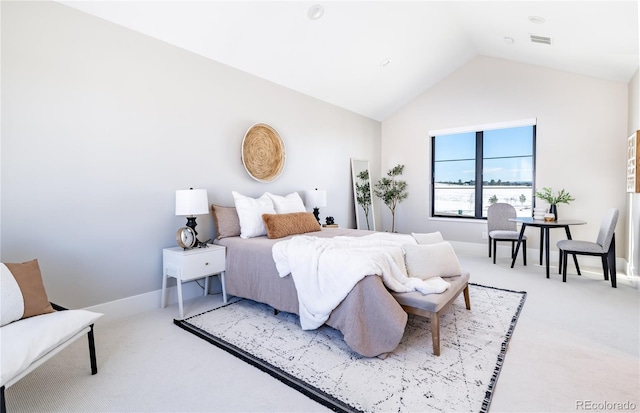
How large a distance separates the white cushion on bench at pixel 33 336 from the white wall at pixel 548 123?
5.72 meters

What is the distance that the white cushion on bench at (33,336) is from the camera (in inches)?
56.2

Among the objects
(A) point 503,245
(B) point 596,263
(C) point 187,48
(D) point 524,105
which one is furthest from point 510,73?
(C) point 187,48

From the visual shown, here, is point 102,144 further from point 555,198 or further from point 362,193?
point 555,198

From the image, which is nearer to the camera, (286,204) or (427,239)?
(427,239)

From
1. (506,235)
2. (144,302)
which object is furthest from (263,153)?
(506,235)

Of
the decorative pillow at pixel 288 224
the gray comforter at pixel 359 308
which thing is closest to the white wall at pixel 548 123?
the decorative pillow at pixel 288 224

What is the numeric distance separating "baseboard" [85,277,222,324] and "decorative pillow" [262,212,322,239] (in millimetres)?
955

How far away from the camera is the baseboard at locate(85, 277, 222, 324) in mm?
2861

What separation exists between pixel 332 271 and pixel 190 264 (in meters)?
1.42

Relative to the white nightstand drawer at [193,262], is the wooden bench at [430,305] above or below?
below

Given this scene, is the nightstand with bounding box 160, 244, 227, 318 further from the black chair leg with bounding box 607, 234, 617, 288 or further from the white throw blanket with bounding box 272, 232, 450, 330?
→ the black chair leg with bounding box 607, 234, 617, 288

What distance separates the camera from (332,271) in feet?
7.83

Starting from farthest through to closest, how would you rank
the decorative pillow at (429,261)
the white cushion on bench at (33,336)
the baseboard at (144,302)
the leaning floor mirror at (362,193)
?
the leaning floor mirror at (362,193)
the baseboard at (144,302)
the decorative pillow at (429,261)
the white cushion on bench at (33,336)

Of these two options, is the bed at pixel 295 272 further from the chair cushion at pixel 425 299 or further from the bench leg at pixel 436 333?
the bench leg at pixel 436 333
